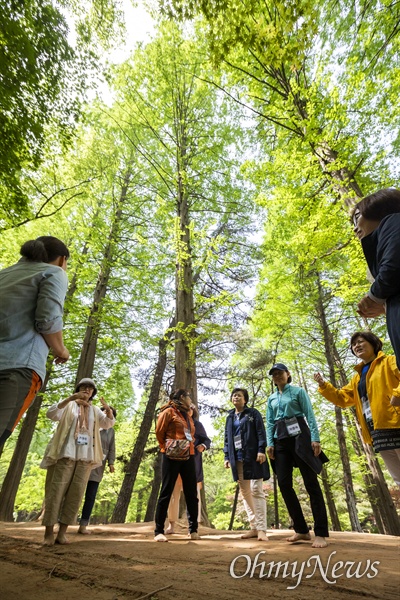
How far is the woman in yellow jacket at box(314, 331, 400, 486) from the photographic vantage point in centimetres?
297

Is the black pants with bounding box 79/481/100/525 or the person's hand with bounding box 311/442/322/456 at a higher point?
the person's hand with bounding box 311/442/322/456

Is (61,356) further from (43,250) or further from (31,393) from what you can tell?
(43,250)

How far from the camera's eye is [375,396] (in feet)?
10.3

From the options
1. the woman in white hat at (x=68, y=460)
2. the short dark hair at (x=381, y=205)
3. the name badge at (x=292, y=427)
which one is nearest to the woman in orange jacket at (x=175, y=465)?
the woman in white hat at (x=68, y=460)

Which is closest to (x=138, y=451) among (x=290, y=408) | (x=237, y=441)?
(x=237, y=441)

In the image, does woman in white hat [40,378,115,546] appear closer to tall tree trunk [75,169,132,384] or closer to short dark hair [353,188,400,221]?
short dark hair [353,188,400,221]

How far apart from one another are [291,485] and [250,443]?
921 mm

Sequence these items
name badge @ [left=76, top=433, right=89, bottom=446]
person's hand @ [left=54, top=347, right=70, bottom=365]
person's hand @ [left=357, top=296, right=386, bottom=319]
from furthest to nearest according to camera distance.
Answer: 1. name badge @ [left=76, top=433, right=89, bottom=446]
2. person's hand @ [left=54, top=347, right=70, bottom=365]
3. person's hand @ [left=357, top=296, right=386, bottom=319]

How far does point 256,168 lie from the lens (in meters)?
7.55

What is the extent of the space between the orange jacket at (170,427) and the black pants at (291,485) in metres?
1.18

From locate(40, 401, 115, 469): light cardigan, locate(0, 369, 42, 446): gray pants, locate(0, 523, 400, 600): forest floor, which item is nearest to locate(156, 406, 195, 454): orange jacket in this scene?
locate(40, 401, 115, 469): light cardigan

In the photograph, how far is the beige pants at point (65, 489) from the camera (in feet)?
11.5

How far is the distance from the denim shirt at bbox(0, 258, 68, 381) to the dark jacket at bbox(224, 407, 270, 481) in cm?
353

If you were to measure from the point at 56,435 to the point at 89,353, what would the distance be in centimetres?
604
